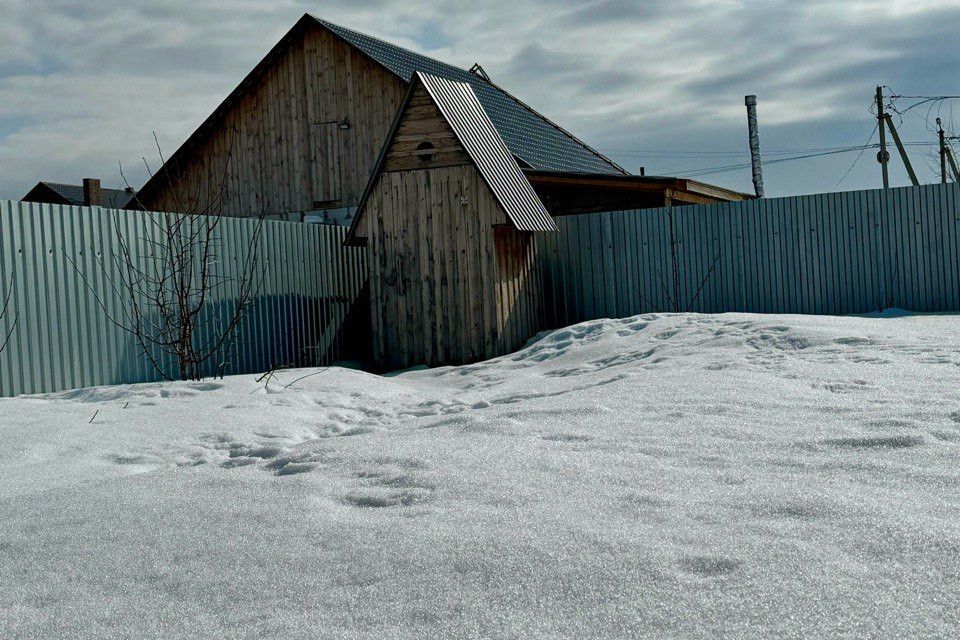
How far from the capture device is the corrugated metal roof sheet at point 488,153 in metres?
10.8

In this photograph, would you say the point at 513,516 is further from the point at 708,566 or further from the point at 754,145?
the point at 754,145

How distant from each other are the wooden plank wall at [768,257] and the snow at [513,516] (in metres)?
5.49

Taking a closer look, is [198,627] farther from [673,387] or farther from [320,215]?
[320,215]

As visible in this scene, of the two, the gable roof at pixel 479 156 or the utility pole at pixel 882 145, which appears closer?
the gable roof at pixel 479 156

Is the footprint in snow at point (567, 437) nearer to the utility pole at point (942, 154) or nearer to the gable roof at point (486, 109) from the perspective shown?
the gable roof at point (486, 109)

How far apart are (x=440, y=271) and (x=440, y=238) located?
1.36 ft

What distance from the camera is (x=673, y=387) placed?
6078 mm

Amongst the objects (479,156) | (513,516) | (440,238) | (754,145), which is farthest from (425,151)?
(754,145)

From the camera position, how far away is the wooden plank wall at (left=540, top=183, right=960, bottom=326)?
Result: 1139cm

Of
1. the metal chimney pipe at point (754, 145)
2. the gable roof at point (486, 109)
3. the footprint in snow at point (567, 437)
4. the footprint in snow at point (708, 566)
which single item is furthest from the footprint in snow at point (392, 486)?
the metal chimney pipe at point (754, 145)

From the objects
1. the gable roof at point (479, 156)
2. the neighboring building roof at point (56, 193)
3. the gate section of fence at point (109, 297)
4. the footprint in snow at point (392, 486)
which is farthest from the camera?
the neighboring building roof at point (56, 193)


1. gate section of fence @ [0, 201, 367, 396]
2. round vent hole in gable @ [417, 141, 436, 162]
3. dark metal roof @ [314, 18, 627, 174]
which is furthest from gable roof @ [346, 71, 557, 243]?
dark metal roof @ [314, 18, 627, 174]

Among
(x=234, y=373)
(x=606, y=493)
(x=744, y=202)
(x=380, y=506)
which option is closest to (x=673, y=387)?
(x=606, y=493)

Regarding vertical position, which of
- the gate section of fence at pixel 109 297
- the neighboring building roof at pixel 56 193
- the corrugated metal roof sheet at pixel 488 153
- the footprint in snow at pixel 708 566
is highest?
the neighboring building roof at pixel 56 193
